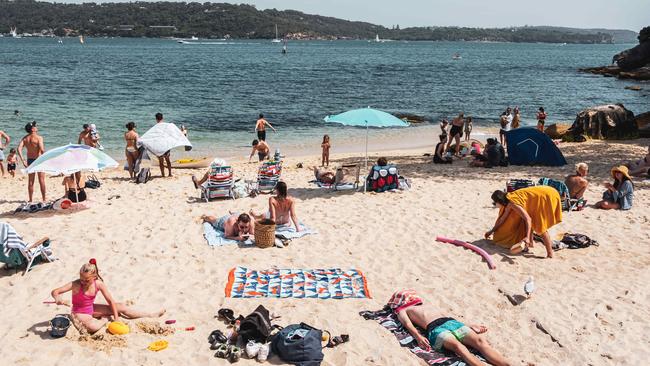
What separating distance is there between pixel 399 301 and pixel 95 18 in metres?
205

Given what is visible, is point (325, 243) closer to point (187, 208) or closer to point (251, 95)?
point (187, 208)

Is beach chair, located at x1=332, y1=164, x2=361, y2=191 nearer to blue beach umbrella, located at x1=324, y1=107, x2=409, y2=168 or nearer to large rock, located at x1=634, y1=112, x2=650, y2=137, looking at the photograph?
blue beach umbrella, located at x1=324, y1=107, x2=409, y2=168

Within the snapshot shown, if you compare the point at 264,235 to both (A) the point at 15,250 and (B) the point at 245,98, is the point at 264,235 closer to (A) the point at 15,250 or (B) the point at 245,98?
(A) the point at 15,250

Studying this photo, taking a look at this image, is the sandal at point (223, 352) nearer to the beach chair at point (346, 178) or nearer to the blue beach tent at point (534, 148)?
the beach chair at point (346, 178)

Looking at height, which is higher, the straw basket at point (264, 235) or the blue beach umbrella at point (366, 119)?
the blue beach umbrella at point (366, 119)

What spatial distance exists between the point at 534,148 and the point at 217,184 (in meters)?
8.65

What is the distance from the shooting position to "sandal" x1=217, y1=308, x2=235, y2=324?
21.1 feet

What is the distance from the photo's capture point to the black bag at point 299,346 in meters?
5.62

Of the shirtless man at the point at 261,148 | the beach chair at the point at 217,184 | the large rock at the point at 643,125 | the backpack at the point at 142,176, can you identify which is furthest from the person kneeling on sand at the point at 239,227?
the large rock at the point at 643,125

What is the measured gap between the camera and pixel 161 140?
13023mm

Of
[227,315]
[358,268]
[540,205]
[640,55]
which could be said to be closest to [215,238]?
[358,268]

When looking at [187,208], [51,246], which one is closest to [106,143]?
[187,208]

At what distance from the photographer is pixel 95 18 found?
613 feet

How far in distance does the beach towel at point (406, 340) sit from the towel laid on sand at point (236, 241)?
273 centimetres
